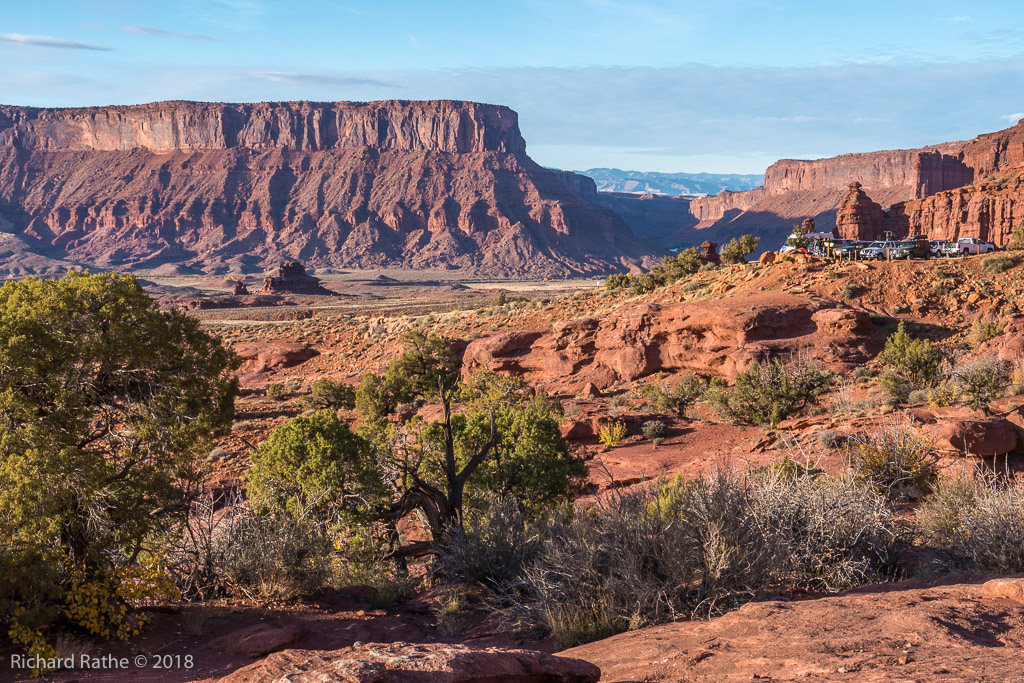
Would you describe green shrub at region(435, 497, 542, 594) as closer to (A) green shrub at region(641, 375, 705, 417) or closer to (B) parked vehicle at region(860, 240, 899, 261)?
(A) green shrub at region(641, 375, 705, 417)

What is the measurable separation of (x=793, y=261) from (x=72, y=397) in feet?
87.6

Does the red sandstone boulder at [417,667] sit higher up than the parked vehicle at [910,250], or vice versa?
the parked vehicle at [910,250]

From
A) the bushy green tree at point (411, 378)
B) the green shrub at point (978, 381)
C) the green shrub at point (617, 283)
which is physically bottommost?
the bushy green tree at point (411, 378)

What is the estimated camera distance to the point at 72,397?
27.3 ft

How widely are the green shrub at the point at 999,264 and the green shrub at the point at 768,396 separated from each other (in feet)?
38.9

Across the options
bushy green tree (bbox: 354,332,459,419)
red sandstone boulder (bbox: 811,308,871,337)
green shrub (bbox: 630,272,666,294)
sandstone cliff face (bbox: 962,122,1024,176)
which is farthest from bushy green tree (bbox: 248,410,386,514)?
sandstone cliff face (bbox: 962,122,1024,176)

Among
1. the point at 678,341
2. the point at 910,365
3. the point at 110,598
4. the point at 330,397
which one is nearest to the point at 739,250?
the point at 678,341

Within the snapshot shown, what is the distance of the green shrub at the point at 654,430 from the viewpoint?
17.1m

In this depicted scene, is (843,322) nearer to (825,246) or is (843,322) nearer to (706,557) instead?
(825,246)

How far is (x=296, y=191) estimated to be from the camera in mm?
154000

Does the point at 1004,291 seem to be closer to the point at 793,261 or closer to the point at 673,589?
the point at 793,261

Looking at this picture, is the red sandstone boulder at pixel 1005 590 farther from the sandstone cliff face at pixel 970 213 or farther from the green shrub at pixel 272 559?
the sandstone cliff face at pixel 970 213

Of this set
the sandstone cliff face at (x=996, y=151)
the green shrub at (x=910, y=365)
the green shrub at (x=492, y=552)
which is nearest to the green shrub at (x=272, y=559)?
the green shrub at (x=492, y=552)

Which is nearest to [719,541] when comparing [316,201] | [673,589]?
[673,589]
